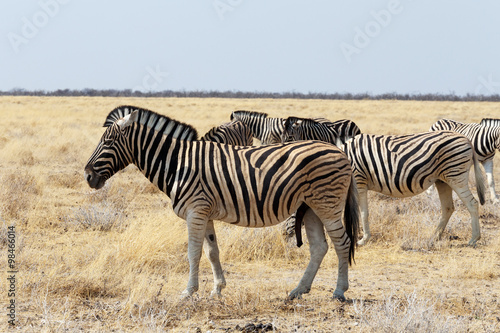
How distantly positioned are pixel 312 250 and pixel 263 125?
32.9ft

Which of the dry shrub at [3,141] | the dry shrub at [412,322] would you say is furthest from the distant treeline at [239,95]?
the dry shrub at [412,322]


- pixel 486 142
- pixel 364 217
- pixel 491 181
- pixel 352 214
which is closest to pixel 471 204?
pixel 364 217

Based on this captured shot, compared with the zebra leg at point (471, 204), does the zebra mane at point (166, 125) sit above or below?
above

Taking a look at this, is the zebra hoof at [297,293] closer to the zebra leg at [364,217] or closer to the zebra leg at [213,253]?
the zebra leg at [213,253]

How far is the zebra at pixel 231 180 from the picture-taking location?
16.7 feet

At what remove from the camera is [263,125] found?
50.0 feet

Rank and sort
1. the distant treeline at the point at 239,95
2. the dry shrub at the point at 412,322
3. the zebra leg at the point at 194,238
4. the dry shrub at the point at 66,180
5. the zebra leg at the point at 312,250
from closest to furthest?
the dry shrub at the point at 412,322
the zebra leg at the point at 194,238
the zebra leg at the point at 312,250
the dry shrub at the point at 66,180
the distant treeline at the point at 239,95

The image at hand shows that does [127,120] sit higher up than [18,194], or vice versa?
[127,120]

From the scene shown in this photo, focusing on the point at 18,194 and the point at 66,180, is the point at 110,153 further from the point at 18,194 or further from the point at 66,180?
the point at 66,180

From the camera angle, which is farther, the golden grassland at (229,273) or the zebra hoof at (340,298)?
the zebra hoof at (340,298)

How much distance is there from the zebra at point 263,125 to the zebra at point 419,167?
6.61m

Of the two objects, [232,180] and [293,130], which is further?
[293,130]

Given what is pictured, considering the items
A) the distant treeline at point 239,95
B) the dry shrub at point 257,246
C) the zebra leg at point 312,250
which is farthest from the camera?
the distant treeline at point 239,95

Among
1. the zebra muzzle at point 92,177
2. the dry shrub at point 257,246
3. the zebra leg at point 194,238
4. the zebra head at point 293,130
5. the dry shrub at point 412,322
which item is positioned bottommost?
the dry shrub at point 412,322
